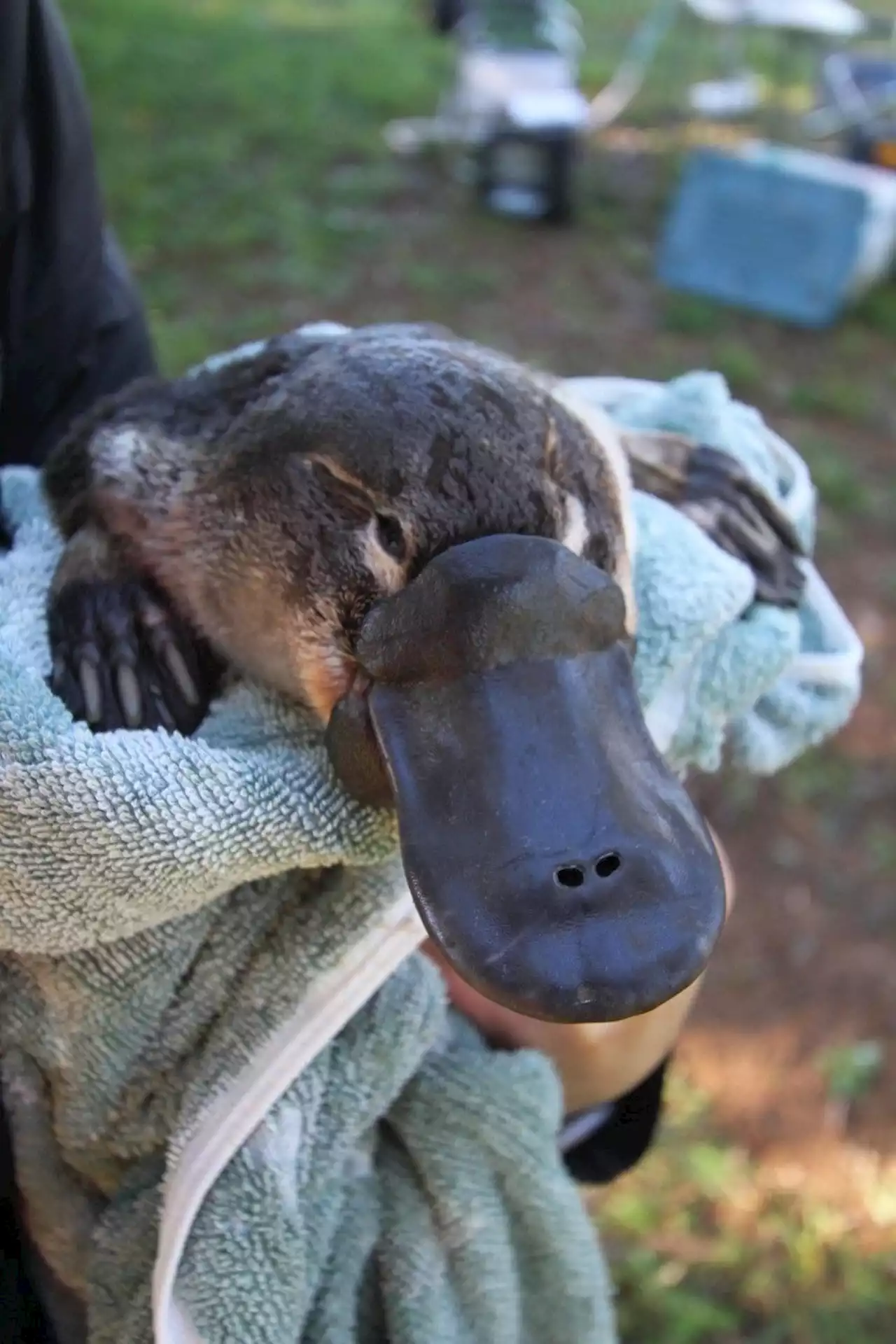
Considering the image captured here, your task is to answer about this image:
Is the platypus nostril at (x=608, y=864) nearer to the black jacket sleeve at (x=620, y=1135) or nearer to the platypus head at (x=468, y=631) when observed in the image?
the platypus head at (x=468, y=631)

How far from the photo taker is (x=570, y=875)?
53 cm

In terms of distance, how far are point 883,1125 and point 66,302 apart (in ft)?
4.34

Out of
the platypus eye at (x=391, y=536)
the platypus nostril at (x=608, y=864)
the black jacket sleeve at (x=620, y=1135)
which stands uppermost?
the platypus eye at (x=391, y=536)

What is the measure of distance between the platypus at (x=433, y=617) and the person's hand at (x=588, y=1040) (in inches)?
6.3

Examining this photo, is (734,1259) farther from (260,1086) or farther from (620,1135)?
(260,1086)

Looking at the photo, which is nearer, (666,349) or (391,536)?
(391,536)

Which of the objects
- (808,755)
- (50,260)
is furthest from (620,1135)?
(808,755)

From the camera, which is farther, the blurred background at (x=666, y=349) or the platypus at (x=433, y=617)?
the blurred background at (x=666, y=349)

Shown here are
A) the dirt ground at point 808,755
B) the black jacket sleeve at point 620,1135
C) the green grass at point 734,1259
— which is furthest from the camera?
the dirt ground at point 808,755

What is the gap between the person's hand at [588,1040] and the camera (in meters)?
0.74

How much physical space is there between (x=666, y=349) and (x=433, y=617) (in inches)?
115

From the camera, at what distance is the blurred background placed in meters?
1.53

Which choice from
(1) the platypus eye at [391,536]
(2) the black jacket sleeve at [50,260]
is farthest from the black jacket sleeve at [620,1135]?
(2) the black jacket sleeve at [50,260]

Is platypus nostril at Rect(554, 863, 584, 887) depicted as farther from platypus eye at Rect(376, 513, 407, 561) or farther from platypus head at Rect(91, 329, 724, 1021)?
platypus eye at Rect(376, 513, 407, 561)
